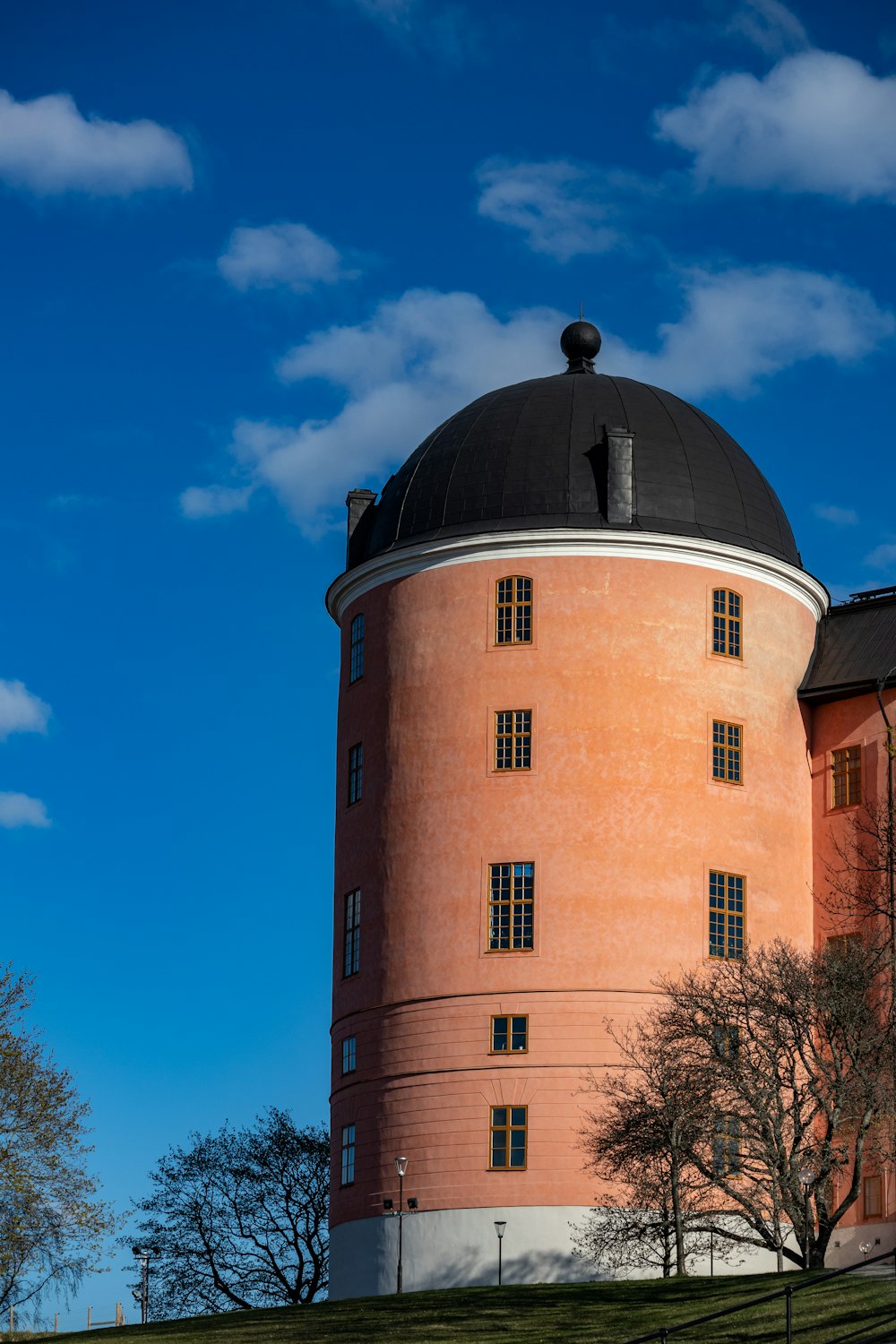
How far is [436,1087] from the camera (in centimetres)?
4606

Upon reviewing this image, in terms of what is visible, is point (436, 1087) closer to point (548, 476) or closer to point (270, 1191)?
point (548, 476)

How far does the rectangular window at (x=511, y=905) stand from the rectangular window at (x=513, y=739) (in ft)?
7.43

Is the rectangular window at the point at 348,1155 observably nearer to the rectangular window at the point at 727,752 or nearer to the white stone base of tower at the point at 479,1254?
the white stone base of tower at the point at 479,1254

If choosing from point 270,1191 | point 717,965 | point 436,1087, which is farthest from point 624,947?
point 270,1191

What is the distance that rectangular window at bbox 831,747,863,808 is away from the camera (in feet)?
160

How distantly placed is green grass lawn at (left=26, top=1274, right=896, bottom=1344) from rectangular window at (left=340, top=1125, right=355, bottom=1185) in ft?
16.3

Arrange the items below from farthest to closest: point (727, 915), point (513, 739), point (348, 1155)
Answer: point (348, 1155), point (513, 739), point (727, 915)

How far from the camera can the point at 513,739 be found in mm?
47562

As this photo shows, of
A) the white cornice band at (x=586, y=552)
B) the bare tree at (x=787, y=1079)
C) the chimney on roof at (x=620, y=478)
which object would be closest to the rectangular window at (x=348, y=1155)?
the bare tree at (x=787, y=1079)

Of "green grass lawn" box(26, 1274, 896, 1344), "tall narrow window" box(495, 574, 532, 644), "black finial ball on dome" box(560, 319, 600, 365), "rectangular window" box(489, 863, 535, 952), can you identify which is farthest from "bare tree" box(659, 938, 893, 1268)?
"black finial ball on dome" box(560, 319, 600, 365)

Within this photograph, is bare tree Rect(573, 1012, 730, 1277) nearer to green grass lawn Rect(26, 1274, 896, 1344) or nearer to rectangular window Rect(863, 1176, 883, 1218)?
green grass lawn Rect(26, 1274, 896, 1344)

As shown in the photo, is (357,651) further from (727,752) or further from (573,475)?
(727,752)

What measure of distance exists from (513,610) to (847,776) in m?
8.56

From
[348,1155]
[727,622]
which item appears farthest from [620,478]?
[348,1155]
